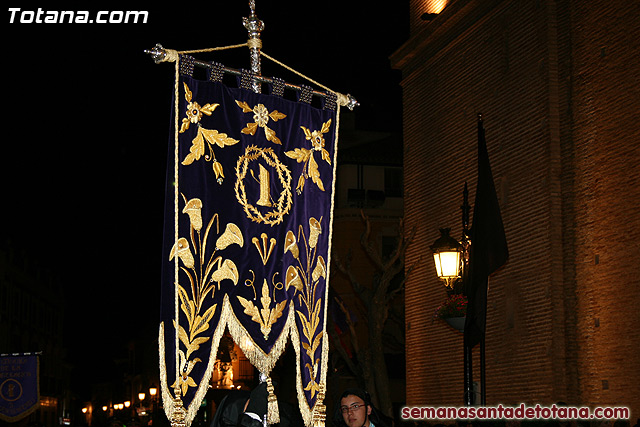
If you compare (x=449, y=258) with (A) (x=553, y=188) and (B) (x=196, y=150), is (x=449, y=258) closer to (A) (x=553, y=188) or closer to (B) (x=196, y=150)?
(A) (x=553, y=188)

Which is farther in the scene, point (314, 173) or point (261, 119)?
point (314, 173)

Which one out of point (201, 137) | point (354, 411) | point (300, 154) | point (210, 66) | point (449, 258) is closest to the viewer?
point (354, 411)

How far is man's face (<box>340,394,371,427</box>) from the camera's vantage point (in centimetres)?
705

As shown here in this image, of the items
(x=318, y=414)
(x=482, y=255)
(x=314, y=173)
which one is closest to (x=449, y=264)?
(x=482, y=255)

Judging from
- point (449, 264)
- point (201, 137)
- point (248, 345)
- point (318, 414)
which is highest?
point (201, 137)

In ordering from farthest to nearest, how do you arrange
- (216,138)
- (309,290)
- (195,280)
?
Result: (309,290) < (216,138) < (195,280)

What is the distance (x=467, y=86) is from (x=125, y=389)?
320 feet

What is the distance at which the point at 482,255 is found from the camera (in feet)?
36.1

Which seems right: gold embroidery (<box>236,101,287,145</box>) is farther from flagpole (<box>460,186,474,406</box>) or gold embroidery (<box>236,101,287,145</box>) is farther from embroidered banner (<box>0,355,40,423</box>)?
embroidered banner (<box>0,355,40,423</box>)

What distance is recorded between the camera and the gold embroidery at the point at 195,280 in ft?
23.9

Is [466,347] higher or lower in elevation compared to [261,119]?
lower

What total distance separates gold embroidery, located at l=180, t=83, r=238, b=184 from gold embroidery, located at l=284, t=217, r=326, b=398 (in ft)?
3.09

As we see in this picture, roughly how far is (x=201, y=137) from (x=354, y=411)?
2.71m

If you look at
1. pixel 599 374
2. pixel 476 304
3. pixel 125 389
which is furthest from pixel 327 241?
pixel 125 389
